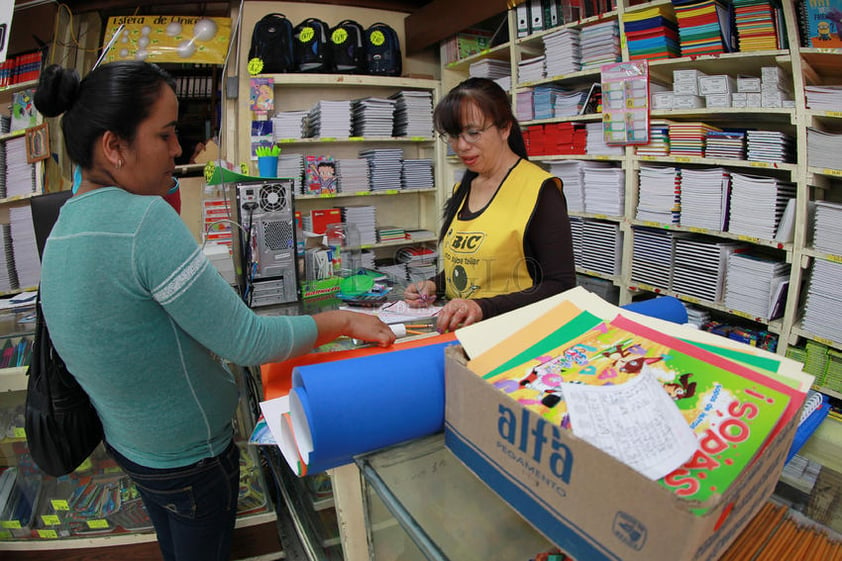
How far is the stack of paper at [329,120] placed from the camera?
Answer: 398 centimetres

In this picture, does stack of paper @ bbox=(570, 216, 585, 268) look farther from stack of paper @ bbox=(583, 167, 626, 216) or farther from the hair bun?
the hair bun

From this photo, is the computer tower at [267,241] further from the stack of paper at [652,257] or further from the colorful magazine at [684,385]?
the stack of paper at [652,257]

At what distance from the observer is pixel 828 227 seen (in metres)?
2.21

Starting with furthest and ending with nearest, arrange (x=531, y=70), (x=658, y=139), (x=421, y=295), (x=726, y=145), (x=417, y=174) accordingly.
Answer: (x=417, y=174)
(x=531, y=70)
(x=658, y=139)
(x=726, y=145)
(x=421, y=295)

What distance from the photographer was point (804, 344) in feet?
8.09

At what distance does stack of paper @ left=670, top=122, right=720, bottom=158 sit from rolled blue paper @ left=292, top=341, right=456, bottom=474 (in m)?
2.57

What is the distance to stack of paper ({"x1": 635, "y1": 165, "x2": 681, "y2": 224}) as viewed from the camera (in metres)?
2.86

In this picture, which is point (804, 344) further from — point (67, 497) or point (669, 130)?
point (67, 497)

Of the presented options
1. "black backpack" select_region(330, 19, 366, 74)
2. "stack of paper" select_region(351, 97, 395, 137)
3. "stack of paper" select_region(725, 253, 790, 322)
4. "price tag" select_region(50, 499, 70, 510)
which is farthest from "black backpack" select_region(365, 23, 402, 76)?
"price tag" select_region(50, 499, 70, 510)

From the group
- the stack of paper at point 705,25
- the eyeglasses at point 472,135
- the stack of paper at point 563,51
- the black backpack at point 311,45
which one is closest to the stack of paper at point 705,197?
the stack of paper at point 705,25

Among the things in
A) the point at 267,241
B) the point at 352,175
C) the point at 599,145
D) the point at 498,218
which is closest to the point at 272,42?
the point at 352,175

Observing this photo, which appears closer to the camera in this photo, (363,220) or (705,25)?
(705,25)

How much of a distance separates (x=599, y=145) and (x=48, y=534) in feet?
11.4

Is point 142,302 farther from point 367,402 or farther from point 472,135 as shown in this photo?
point 472,135
